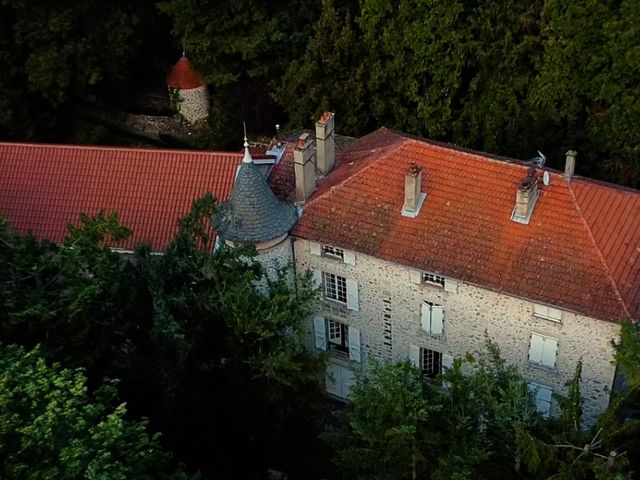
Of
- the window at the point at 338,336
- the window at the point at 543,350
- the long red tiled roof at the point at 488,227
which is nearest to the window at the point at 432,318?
the long red tiled roof at the point at 488,227

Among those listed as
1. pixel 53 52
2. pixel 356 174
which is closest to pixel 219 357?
pixel 356 174

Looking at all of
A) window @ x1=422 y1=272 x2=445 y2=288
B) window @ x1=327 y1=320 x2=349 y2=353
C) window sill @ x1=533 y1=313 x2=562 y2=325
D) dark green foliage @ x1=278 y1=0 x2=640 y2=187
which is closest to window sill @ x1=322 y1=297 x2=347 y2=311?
window @ x1=327 y1=320 x2=349 y2=353

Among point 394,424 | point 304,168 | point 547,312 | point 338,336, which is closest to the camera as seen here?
point 394,424

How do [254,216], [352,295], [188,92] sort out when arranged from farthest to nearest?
[188,92] < [352,295] < [254,216]

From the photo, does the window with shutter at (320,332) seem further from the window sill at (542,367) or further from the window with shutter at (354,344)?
the window sill at (542,367)

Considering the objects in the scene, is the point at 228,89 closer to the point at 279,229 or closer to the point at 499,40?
the point at 499,40

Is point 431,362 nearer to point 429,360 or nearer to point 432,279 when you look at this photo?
point 429,360

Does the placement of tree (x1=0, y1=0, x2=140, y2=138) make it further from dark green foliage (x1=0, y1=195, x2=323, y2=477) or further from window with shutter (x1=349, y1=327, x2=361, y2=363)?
window with shutter (x1=349, y1=327, x2=361, y2=363)
